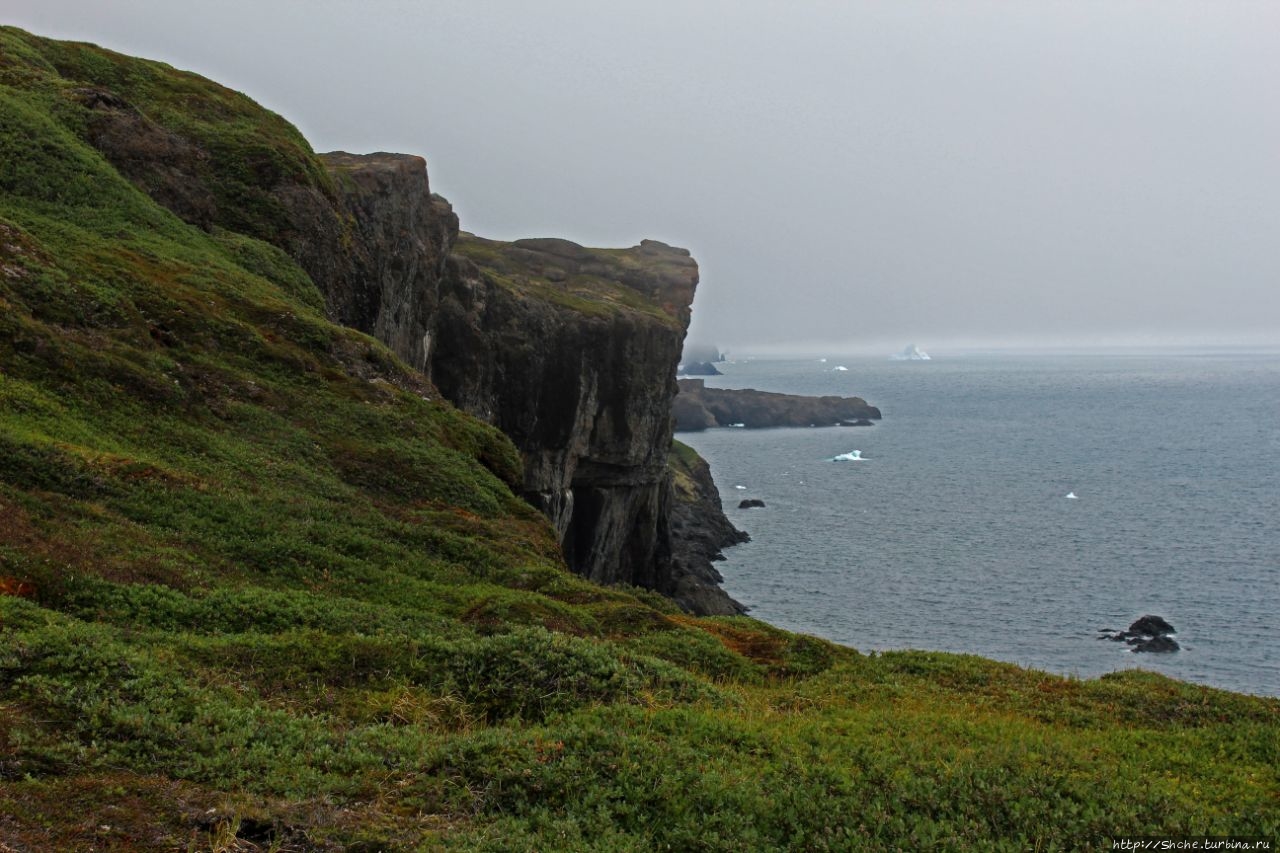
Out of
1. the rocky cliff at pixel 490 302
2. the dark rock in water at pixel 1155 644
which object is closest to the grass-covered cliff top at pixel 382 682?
the rocky cliff at pixel 490 302

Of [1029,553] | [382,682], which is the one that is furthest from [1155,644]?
[382,682]

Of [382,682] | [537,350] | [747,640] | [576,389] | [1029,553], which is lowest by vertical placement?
[1029,553]

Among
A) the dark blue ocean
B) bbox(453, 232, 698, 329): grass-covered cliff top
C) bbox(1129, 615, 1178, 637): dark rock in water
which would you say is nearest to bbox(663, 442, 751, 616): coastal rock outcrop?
the dark blue ocean

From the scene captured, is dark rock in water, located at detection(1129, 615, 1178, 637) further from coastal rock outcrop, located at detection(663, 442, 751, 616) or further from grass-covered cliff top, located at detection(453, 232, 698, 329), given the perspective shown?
grass-covered cliff top, located at detection(453, 232, 698, 329)

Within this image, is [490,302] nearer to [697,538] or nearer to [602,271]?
[602,271]

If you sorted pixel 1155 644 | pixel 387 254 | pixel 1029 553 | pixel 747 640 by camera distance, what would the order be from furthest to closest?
pixel 1029 553, pixel 1155 644, pixel 387 254, pixel 747 640

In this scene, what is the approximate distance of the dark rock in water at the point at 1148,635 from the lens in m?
64.8

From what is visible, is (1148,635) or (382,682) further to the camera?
(1148,635)

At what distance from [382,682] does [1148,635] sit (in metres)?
65.0

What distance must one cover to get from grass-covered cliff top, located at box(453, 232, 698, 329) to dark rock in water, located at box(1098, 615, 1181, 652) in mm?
44258

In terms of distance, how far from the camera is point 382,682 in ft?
50.6

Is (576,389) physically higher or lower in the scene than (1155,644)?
higher

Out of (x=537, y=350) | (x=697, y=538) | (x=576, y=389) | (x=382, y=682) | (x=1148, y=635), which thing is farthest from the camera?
(x=697, y=538)

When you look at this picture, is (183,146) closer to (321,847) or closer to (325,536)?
(325,536)
